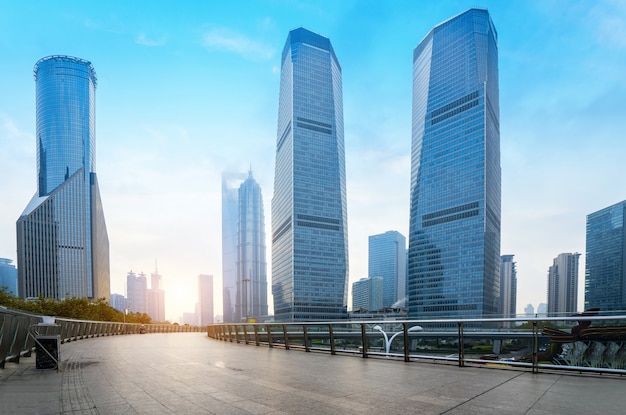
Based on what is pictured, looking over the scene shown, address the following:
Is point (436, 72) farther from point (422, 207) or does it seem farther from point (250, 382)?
point (250, 382)

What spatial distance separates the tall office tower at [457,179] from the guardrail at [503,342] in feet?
423

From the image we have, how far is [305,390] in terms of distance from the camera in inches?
229

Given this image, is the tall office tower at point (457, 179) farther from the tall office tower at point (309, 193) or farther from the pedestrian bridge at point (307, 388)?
the pedestrian bridge at point (307, 388)

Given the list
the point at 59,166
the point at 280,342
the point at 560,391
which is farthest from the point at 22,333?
the point at 59,166

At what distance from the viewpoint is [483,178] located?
137m

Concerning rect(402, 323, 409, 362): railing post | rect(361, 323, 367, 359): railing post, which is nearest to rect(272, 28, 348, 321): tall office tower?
rect(361, 323, 367, 359): railing post

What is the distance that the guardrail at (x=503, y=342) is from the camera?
23.1 ft

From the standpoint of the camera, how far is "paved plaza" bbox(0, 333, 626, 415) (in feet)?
15.3

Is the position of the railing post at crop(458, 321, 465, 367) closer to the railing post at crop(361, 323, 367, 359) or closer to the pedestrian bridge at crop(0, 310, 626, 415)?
the pedestrian bridge at crop(0, 310, 626, 415)

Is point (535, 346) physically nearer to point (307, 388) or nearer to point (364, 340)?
point (364, 340)

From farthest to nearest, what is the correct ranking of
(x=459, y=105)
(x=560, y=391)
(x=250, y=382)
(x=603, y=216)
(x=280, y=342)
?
(x=603, y=216) → (x=459, y=105) → (x=280, y=342) → (x=250, y=382) → (x=560, y=391)

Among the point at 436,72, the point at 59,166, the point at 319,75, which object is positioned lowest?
the point at 59,166

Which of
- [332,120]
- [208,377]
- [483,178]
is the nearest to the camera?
[208,377]

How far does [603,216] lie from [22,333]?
207143 millimetres
